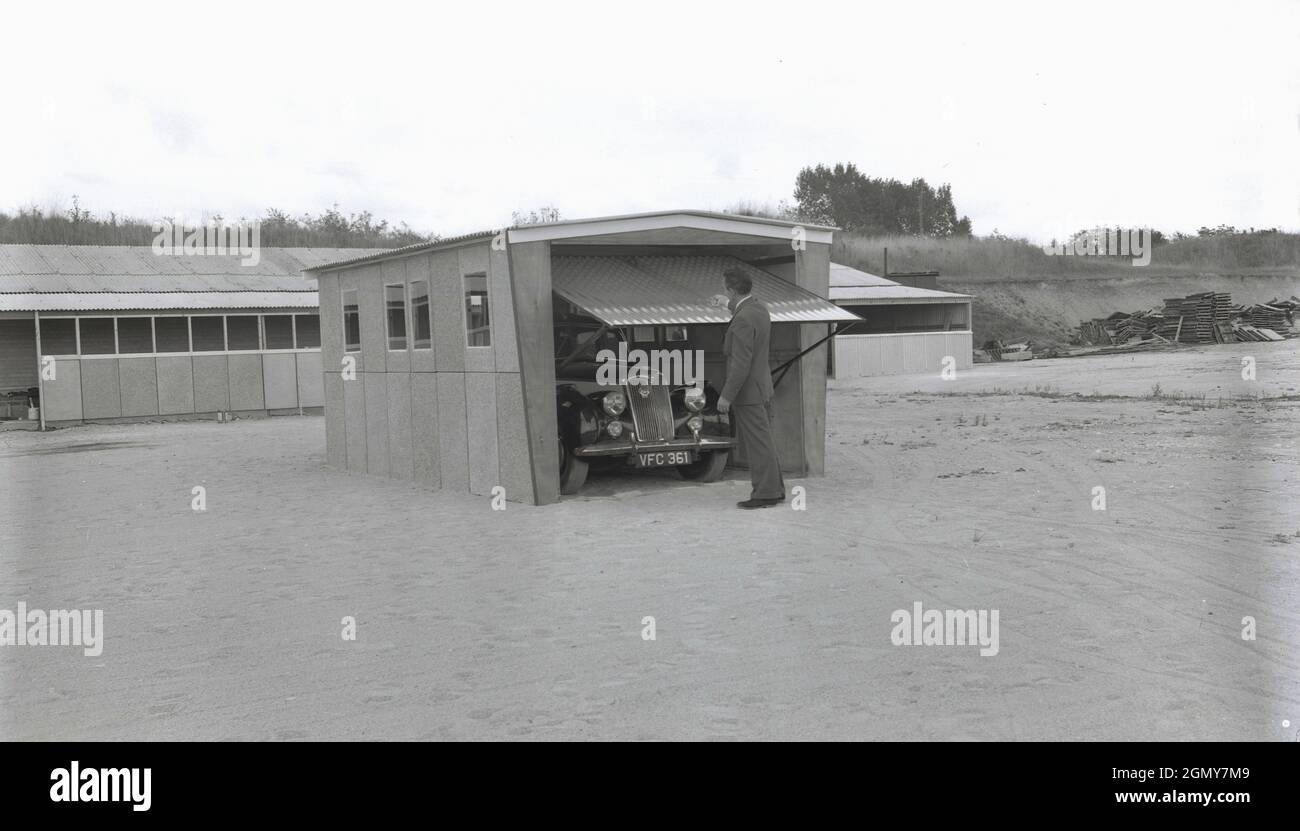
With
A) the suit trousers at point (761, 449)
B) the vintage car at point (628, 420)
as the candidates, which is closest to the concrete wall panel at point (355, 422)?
the vintage car at point (628, 420)

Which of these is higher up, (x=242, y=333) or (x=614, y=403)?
(x=242, y=333)

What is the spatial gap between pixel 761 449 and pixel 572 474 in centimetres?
241

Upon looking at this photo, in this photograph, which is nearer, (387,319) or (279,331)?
(387,319)

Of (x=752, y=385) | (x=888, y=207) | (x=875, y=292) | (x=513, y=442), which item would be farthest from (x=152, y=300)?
(x=888, y=207)

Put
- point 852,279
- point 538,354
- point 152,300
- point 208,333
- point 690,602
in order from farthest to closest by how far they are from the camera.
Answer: point 852,279, point 208,333, point 152,300, point 538,354, point 690,602

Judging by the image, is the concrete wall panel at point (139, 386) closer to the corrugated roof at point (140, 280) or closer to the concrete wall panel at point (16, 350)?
the corrugated roof at point (140, 280)

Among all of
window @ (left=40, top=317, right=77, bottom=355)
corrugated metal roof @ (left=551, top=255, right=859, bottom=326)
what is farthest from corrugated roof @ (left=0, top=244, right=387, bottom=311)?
corrugated metal roof @ (left=551, top=255, right=859, bottom=326)

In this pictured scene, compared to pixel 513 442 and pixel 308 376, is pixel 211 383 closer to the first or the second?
pixel 308 376

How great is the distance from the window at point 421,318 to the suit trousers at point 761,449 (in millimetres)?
4599

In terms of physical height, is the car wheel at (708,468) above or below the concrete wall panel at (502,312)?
below

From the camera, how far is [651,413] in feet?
44.6

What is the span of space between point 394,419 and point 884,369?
2788 cm

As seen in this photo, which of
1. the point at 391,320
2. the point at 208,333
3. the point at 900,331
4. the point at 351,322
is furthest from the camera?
the point at 900,331

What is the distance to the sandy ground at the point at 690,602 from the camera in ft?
19.3
